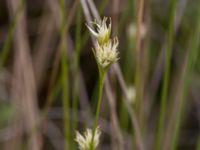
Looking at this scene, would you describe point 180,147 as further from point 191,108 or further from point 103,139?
point 103,139

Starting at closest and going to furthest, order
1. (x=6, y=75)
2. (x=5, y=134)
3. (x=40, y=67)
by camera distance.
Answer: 1. (x=5, y=134)
2. (x=6, y=75)
3. (x=40, y=67)

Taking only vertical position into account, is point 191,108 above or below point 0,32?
below

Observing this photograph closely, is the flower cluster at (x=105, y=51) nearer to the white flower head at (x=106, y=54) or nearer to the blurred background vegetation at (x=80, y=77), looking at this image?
the white flower head at (x=106, y=54)

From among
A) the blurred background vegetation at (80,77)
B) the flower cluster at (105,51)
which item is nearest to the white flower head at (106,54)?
the flower cluster at (105,51)

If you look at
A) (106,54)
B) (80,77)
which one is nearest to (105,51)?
(106,54)

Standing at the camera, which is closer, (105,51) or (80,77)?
(105,51)

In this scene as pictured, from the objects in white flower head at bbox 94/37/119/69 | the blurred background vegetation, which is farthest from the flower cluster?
the blurred background vegetation

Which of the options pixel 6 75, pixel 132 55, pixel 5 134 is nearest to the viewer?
pixel 132 55

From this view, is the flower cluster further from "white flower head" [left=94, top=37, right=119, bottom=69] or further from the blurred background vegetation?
the blurred background vegetation

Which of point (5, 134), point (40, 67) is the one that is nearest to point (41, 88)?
point (40, 67)

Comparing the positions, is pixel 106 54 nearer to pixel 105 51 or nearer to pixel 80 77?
pixel 105 51

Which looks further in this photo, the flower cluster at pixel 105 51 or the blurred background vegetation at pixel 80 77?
the blurred background vegetation at pixel 80 77
